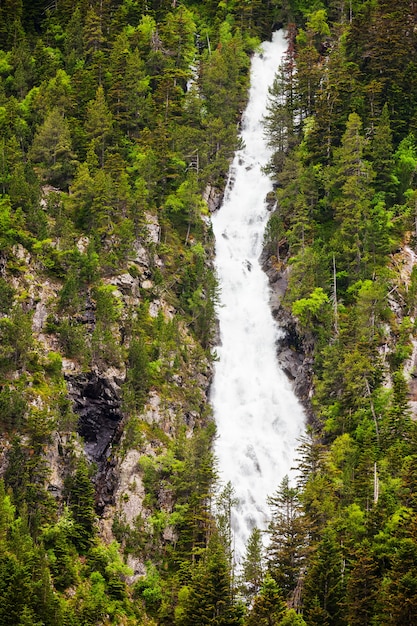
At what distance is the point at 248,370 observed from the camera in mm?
81000

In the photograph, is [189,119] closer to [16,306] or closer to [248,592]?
[16,306]

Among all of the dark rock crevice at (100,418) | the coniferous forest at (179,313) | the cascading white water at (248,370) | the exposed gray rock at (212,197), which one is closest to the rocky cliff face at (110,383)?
the dark rock crevice at (100,418)

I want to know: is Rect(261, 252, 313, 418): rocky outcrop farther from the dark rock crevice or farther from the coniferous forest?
the dark rock crevice

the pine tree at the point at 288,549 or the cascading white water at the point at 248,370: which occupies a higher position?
the cascading white water at the point at 248,370

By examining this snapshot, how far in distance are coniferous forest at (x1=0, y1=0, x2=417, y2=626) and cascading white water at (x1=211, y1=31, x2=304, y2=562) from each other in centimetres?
174

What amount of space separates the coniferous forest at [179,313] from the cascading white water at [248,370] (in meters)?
1.74

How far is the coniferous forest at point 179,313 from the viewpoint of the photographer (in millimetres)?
57750

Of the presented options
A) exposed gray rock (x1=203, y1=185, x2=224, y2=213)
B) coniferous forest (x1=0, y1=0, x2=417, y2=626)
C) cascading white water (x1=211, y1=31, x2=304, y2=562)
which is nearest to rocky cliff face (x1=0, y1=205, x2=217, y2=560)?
coniferous forest (x1=0, y1=0, x2=417, y2=626)

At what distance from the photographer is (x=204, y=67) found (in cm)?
10381

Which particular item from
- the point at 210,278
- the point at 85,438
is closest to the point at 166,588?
the point at 85,438

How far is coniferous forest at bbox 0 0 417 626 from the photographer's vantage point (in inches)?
2274

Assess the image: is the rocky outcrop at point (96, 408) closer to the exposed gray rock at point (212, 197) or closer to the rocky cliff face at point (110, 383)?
the rocky cliff face at point (110, 383)

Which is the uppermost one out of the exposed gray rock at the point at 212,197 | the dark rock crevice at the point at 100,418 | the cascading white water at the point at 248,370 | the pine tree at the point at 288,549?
the exposed gray rock at the point at 212,197

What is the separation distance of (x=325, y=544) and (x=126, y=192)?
120 ft
